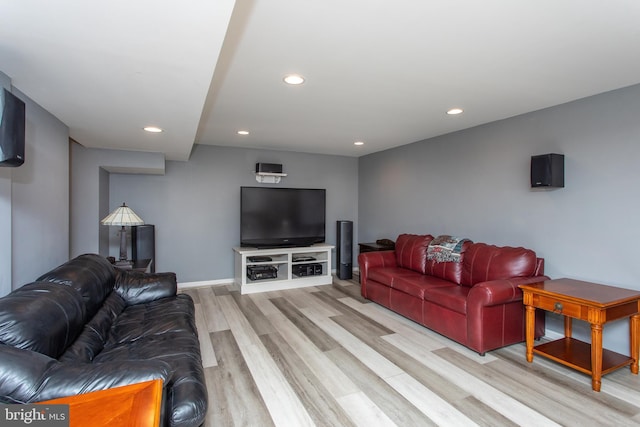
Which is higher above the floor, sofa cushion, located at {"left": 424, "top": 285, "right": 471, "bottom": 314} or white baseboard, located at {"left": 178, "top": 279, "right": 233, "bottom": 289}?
sofa cushion, located at {"left": 424, "top": 285, "right": 471, "bottom": 314}

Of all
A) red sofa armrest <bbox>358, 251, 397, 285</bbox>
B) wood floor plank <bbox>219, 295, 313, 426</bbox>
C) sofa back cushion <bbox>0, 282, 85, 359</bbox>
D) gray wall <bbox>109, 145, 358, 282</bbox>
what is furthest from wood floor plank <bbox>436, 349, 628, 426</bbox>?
gray wall <bbox>109, 145, 358, 282</bbox>

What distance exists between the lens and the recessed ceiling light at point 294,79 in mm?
2426

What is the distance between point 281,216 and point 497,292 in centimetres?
356

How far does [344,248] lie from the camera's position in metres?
5.73

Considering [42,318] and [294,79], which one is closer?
[42,318]

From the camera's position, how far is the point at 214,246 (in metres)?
5.33

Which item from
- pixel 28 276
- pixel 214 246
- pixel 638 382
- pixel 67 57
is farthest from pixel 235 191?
pixel 638 382

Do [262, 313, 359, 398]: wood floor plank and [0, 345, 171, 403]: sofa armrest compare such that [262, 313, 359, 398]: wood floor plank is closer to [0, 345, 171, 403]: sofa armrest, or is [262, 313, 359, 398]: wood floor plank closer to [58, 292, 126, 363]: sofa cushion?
[0, 345, 171, 403]: sofa armrest

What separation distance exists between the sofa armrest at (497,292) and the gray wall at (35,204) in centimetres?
338

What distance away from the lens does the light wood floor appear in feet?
6.59

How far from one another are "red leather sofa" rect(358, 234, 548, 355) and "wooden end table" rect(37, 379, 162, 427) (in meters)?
2.63

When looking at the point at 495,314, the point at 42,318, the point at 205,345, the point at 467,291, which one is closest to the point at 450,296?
the point at 467,291

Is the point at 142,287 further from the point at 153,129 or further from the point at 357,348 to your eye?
the point at 357,348

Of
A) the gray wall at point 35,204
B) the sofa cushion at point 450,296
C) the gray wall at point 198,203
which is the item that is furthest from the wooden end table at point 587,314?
the gray wall at point 198,203
